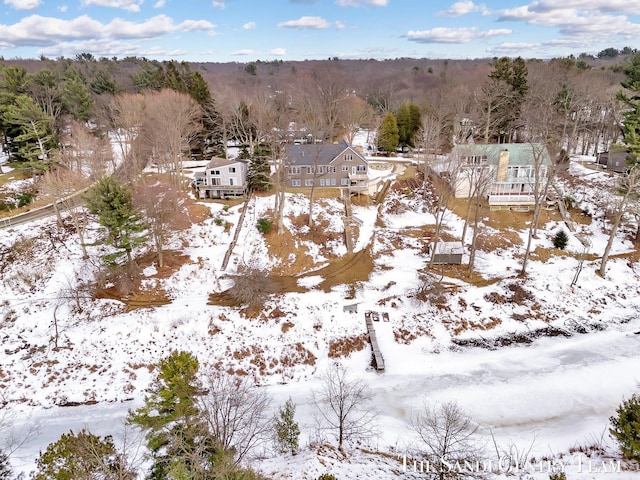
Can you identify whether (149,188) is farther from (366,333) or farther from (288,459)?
(288,459)

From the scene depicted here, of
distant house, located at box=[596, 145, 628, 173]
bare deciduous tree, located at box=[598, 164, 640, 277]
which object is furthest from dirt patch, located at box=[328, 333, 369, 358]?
distant house, located at box=[596, 145, 628, 173]

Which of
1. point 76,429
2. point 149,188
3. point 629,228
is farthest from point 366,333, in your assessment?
point 629,228

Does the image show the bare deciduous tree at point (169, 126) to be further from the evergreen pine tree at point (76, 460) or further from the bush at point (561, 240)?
the bush at point (561, 240)

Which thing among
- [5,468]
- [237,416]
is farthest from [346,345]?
[5,468]

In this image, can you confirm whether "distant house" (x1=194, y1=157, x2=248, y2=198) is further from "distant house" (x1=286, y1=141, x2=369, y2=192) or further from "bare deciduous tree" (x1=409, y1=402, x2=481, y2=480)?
"bare deciduous tree" (x1=409, y1=402, x2=481, y2=480)

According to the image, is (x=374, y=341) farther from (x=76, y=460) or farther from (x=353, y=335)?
(x=76, y=460)

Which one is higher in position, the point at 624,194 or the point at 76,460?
the point at 624,194
